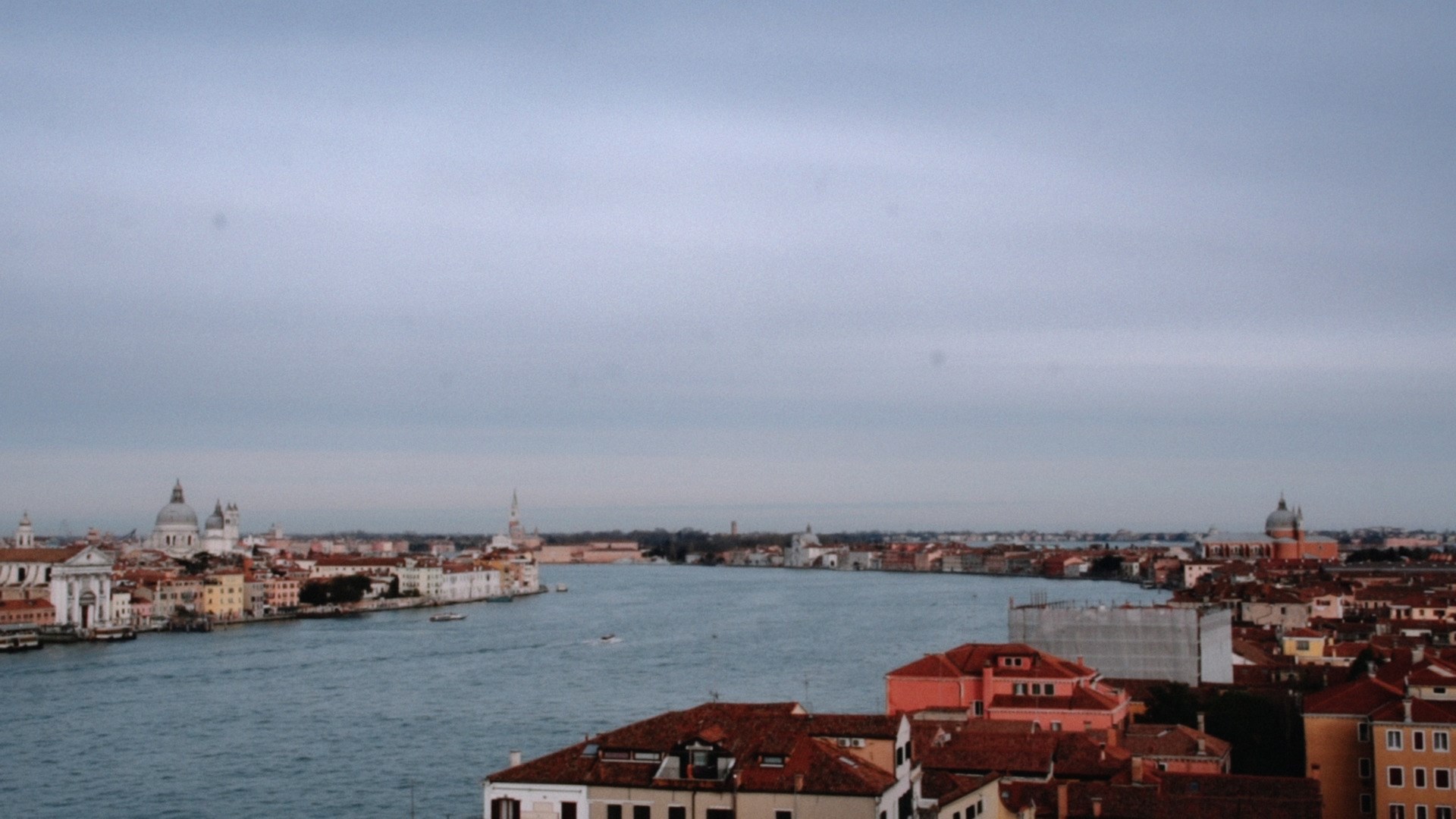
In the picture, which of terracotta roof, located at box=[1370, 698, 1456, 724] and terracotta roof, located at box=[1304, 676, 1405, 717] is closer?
terracotta roof, located at box=[1370, 698, 1456, 724]

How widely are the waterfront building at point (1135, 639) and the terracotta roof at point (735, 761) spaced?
7763 mm

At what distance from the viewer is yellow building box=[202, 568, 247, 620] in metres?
34.0

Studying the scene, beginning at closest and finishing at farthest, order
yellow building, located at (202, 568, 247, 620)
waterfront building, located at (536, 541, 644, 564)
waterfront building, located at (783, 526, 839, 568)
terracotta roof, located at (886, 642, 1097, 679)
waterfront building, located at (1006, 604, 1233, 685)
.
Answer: terracotta roof, located at (886, 642, 1097, 679), waterfront building, located at (1006, 604, 1233, 685), yellow building, located at (202, 568, 247, 620), waterfront building, located at (783, 526, 839, 568), waterfront building, located at (536, 541, 644, 564)

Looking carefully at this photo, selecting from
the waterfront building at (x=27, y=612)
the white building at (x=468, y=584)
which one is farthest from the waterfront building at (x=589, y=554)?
the waterfront building at (x=27, y=612)

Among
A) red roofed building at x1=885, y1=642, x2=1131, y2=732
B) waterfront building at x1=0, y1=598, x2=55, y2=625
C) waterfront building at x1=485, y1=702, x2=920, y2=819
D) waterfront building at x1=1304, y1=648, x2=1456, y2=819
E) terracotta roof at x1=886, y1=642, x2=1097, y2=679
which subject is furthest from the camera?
waterfront building at x1=0, y1=598, x2=55, y2=625

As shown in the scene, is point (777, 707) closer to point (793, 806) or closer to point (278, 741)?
point (793, 806)

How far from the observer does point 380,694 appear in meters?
16.4

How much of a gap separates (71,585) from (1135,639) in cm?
2484

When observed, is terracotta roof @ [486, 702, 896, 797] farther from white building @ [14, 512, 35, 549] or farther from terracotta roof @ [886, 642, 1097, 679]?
white building @ [14, 512, 35, 549]

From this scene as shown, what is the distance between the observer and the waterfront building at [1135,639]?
41.9 feet

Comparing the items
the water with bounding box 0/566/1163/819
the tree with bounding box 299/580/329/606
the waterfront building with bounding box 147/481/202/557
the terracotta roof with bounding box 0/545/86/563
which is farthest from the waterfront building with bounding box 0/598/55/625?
the waterfront building with bounding box 147/481/202/557

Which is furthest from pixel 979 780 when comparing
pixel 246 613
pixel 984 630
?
pixel 246 613

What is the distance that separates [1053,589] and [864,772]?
133ft

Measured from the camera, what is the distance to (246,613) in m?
35.2
